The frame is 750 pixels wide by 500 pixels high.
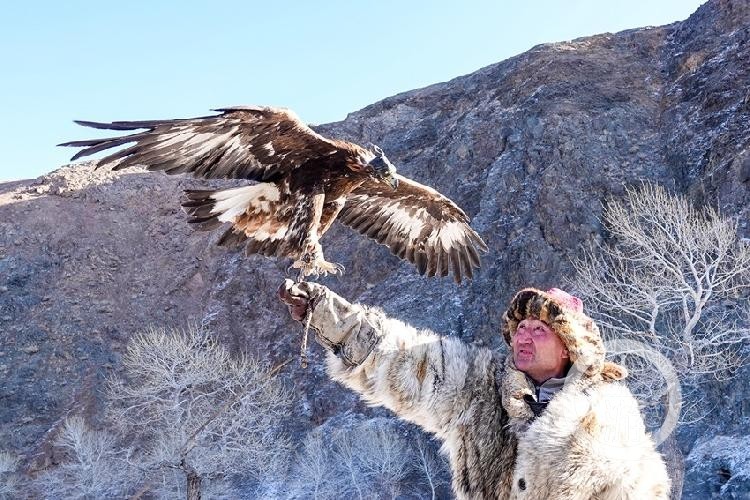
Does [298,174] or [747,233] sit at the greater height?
[298,174]

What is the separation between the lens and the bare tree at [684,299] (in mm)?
13312

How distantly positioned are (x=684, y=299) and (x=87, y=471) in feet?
59.4

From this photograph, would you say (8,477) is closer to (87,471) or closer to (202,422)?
(87,471)

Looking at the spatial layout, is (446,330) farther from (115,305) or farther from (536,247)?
(115,305)

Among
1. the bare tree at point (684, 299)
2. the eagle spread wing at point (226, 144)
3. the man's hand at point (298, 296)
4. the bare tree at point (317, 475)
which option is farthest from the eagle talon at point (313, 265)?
the bare tree at point (317, 475)

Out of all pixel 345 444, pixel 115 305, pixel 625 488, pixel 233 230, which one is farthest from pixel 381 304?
pixel 625 488

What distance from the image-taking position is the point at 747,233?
1806cm

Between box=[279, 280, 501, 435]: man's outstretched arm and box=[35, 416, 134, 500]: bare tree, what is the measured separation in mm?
20680

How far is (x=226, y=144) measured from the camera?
12.2ft

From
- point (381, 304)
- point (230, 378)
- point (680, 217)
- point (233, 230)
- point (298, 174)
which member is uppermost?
point (298, 174)

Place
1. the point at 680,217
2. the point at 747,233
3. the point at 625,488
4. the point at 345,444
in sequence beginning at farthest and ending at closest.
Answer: the point at 345,444, the point at 747,233, the point at 680,217, the point at 625,488

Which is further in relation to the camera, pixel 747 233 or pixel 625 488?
pixel 747 233

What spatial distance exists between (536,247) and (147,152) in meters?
19.5

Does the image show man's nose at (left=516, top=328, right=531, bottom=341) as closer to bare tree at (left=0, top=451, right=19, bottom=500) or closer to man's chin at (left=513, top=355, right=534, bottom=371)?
man's chin at (left=513, top=355, right=534, bottom=371)
